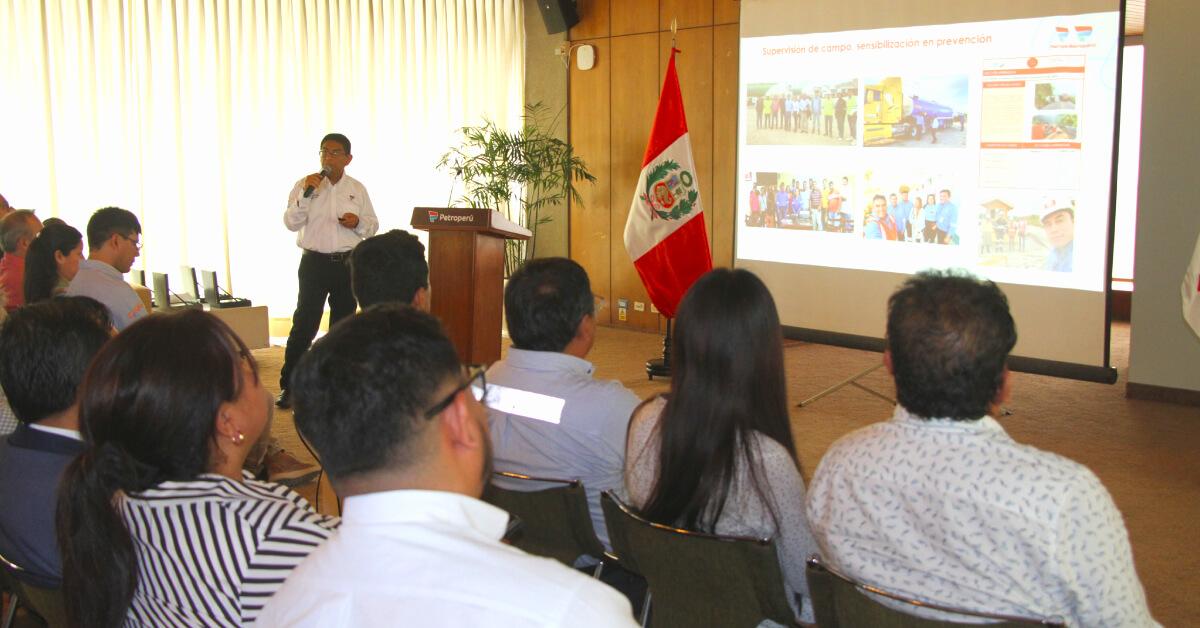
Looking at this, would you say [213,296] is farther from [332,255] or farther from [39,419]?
[39,419]

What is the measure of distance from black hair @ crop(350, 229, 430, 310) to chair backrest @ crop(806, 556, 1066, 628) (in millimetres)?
1920

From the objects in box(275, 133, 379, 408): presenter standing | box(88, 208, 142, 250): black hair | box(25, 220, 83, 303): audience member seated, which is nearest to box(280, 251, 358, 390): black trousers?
box(275, 133, 379, 408): presenter standing

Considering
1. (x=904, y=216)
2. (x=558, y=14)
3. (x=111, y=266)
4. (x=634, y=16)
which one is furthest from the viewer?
(x=558, y=14)

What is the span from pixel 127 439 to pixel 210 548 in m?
0.22

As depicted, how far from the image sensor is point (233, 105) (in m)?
7.78

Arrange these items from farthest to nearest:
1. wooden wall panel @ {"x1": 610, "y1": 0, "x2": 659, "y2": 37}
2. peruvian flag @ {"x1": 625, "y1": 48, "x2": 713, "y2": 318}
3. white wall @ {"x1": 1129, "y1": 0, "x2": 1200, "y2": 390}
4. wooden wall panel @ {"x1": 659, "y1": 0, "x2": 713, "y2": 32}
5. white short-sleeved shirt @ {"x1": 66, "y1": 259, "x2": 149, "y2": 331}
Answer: wooden wall panel @ {"x1": 610, "y1": 0, "x2": 659, "y2": 37} < wooden wall panel @ {"x1": 659, "y1": 0, "x2": 713, "y2": 32} < peruvian flag @ {"x1": 625, "y1": 48, "x2": 713, "y2": 318} < white wall @ {"x1": 1129, "y1": 0, "x2": 1200, "y2": 390} < white short-sleeved shirt @ {"x1": 66, "y1": 259, "x2": 149, "y2": 331}

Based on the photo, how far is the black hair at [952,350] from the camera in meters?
1.57

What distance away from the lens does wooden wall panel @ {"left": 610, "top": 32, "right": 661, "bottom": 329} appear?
8234mm

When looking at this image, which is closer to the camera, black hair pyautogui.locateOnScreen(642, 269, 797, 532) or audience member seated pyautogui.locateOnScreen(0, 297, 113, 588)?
audience member seated pyautogui.locateOnScreen(0, 297, 113, 588)

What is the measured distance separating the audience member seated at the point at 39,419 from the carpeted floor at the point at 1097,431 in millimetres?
881

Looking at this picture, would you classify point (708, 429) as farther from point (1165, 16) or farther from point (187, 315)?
point (1165, 16)

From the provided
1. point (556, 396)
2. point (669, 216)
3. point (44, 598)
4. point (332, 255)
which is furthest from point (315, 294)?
point (44, 598)

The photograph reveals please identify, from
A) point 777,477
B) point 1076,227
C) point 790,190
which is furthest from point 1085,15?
point 777,477

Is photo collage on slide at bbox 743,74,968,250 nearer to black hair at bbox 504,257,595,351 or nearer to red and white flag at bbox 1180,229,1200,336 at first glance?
red and white flag at bbox 1180,229,1200,336
